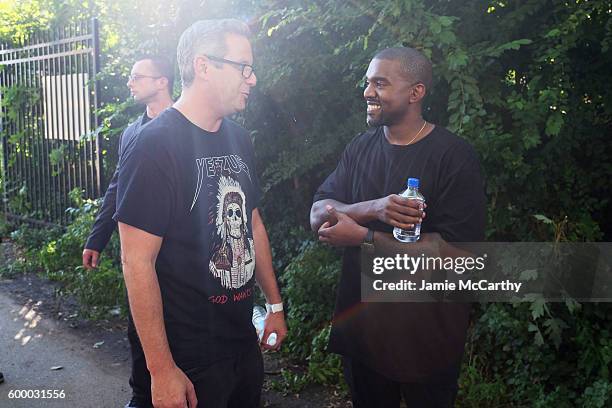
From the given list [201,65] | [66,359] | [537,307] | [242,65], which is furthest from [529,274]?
[66,359]

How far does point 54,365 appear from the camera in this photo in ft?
15.7

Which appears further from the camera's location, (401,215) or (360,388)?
(360,388)

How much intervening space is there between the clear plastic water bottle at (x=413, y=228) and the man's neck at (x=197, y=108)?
2.62 feet

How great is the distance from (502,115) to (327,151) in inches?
55.9

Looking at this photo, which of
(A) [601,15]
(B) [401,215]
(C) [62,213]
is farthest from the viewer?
(C) [62,213]

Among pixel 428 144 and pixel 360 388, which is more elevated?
pixel 428 144

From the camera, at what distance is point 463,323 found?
2.61m

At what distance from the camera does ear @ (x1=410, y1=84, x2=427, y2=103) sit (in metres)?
2.69

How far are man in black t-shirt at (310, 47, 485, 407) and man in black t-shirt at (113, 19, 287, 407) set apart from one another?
0.45m

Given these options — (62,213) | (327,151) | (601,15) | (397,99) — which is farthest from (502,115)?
(62,213)

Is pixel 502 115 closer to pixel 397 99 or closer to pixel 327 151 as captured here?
pixel 327 151

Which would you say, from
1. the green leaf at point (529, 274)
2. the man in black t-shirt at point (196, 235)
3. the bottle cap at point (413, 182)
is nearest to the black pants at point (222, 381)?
the man in black t-shirt at point (196, 235)

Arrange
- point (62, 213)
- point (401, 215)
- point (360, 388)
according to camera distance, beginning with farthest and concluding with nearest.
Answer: point (62, 213) < point (360, 388) < point (401, 215)

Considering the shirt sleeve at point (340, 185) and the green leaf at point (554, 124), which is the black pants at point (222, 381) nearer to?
the shirt sleeve at point (340, 185)
